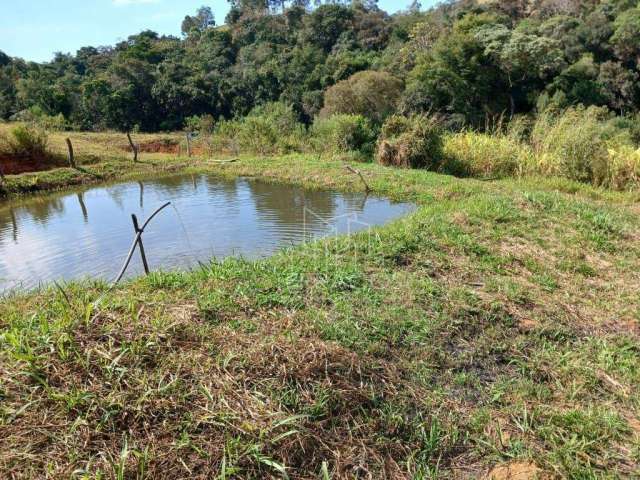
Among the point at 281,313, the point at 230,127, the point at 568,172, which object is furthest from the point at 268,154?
the point at 281,313

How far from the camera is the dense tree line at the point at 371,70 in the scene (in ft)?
69.7

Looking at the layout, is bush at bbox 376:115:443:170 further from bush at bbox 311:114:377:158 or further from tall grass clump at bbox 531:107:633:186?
tall grass clump at bbox 531:107:633:186

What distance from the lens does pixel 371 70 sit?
2416 centimetres

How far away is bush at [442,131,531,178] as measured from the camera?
10242 millimetres

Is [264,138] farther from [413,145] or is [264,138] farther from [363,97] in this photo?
[413,145]

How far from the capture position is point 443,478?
2.16 m

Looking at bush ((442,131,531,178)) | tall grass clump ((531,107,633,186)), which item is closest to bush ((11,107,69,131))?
bush ((442,131,531,178))

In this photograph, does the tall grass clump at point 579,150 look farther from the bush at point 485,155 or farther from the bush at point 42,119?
the bush at point 42,119

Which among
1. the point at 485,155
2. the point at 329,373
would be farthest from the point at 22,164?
the point at 329,373

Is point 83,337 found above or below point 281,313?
above

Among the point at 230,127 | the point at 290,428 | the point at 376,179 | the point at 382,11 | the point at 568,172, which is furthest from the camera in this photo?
the point at 382,11

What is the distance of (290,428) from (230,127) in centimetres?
1719

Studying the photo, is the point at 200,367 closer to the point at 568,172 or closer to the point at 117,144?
the point at 568,172

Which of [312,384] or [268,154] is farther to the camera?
[268,154]
